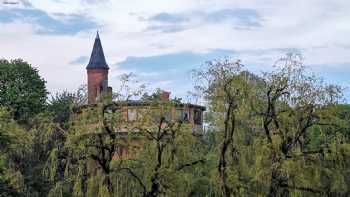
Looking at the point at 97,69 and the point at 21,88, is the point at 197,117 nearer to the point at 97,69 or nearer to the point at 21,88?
the point at 21,88

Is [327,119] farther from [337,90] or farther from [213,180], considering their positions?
[213,180]

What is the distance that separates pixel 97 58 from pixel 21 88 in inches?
895

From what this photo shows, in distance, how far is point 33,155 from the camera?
113 feet

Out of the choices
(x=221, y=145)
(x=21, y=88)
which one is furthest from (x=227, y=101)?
(x=21, y=88)

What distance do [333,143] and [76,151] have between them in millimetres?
7583

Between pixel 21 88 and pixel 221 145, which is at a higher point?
pixel 21 88

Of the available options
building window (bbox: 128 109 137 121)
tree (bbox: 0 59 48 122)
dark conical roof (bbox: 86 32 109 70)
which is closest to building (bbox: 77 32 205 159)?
building window (bbox: 128 109 137 121)

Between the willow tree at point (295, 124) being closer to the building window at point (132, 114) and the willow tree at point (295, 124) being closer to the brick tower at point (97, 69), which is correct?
the building window at point (132, 114)

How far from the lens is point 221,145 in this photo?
21.9 meters

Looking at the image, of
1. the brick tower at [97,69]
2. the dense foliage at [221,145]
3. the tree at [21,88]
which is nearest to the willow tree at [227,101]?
the dense foliage at [221,145]

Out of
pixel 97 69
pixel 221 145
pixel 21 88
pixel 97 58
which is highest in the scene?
pixel 97 58

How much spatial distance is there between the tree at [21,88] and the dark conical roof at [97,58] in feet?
62.6

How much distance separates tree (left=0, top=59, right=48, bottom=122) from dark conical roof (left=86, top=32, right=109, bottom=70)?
1908cm

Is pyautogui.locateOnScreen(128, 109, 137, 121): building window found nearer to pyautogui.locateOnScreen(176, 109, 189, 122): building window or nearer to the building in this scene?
the building
